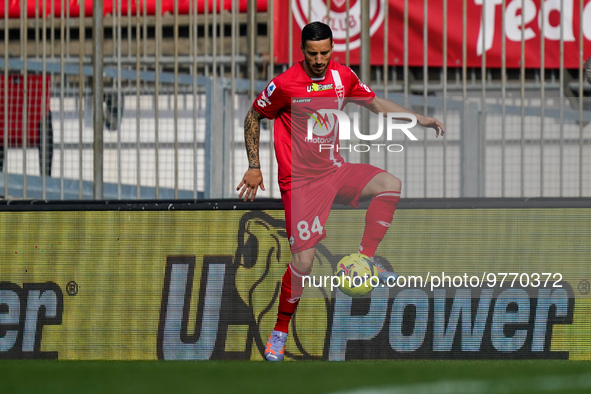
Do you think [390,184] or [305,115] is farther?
[390,184]

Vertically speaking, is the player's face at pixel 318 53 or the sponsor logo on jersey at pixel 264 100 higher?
the player's face at pixel 318 53

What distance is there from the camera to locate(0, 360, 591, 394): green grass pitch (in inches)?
154

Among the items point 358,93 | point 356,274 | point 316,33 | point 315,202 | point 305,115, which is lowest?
point 356,274

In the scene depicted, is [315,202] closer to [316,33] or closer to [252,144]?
[252,144]

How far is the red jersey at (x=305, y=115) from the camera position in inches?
200

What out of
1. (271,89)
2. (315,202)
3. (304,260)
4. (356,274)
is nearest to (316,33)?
(271,89)

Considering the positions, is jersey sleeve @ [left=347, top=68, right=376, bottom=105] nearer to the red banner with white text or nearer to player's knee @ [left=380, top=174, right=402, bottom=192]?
player's knee @ [left=380, top=174, right=402, bottom=192]

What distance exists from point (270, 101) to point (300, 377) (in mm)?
1746

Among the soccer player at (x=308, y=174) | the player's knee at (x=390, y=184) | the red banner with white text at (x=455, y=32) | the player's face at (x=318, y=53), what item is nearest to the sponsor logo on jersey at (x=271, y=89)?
the soccer player at (x=308, y=174)

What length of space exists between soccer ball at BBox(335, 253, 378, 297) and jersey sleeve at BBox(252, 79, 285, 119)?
40.2 inches

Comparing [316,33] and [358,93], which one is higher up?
[316,33]

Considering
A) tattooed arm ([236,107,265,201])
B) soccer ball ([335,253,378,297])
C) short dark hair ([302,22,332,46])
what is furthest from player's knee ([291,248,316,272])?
short dark hair ([302,22,332,46])

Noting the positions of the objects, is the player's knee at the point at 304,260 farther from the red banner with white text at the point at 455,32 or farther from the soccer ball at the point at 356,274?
the red banner with white text at the point at 455,32

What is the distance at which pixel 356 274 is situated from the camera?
205 inches
